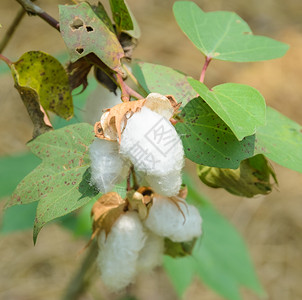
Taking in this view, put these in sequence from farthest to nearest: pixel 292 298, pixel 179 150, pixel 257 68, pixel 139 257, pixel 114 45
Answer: pixel 257 68, pixel 292 298, pixel 139 257, pixel 114 45, pixel 179 150

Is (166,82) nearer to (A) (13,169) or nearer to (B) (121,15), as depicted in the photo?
(B) (121,15)

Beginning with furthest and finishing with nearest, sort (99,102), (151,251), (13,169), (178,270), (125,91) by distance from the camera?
(13,169) < (178,270) < (99,102) < (151,251) < (125,91)

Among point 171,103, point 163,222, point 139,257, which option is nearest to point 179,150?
point 171,103

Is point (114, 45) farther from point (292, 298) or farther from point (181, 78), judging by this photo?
point (292, 298)

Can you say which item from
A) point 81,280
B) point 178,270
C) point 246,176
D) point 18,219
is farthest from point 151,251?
point 18,219

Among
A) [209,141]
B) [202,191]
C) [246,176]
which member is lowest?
[202,191]

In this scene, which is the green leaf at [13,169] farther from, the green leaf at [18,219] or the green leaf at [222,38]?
the green leaf at [222,38]
